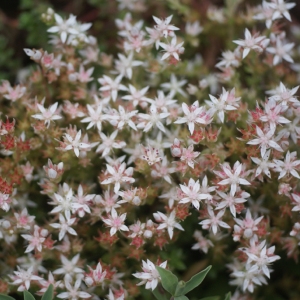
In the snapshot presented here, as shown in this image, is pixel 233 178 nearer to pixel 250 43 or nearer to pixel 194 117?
pixel 194 117

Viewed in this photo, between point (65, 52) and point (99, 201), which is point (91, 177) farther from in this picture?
point (65, 52)

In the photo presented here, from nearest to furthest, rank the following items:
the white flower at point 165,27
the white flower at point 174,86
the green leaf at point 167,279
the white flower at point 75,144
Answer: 1. the green leaf at point 167,279
2. the white flower at point 75,144
3. the white flower at point 165,27
4. the white flower at point 174,86

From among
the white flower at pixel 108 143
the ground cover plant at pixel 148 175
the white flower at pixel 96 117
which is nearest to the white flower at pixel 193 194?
the ground cover plant at pixel 148 175

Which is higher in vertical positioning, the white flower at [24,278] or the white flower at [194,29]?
the white flower at [194,29]

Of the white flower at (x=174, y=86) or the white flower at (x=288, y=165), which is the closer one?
the white flower at (x=288, y=165)

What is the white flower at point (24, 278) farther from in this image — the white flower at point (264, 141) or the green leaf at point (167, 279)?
the white flower at point (264, 141)

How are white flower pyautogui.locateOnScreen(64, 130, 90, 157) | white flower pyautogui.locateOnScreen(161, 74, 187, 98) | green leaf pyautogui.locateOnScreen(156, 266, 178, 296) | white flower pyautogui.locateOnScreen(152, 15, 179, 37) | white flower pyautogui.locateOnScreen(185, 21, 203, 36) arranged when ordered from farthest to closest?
white flower pyautogui.locateOnScreen(185, 21, 203, 36), white flower pyautogui.locateOnScreen(161, 74, 187, 98), white flower pyautogui.locateOnScreen(152, 15, 179, 37), white flower pyautogui.locateOnScreen(64, 130, 90, 157), green leaf pyautogui.locateOnScreen(156, 266, 178, 296)

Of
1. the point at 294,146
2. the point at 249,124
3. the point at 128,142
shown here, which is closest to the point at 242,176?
the point at 249,124

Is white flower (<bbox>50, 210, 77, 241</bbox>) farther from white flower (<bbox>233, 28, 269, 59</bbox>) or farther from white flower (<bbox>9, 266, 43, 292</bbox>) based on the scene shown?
white flower (<bbox>233, 28, 269, 59</bbox>)

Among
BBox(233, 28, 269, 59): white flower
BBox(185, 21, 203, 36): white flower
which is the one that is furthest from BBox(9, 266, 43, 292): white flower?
BBox(185, 21, 203, 36): white flower
